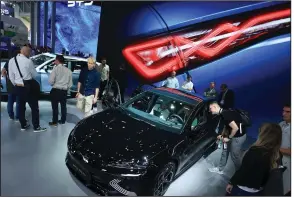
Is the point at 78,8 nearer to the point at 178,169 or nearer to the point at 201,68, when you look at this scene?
the point at 201,68

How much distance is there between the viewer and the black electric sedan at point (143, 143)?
2691 mm

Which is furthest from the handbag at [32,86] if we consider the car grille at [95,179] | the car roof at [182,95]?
the car roof at [182,95]

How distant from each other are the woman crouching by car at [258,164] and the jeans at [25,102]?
290 cm

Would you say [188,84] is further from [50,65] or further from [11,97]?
[11,97]

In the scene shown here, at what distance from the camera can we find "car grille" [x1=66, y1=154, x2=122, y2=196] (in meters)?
2.69

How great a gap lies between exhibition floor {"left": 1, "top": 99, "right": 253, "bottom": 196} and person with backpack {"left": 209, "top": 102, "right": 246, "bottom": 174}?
341mm

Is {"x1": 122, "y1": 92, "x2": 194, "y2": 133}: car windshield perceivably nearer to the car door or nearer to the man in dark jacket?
the car door

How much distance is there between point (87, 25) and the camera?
4.07 metres

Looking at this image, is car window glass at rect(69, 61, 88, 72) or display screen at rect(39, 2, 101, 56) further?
car window glass at rect(69, 61, 88, 72)

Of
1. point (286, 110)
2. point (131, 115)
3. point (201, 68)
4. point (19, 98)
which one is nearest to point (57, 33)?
point (19, 98)

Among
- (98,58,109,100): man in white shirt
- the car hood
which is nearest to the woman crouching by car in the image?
the car hood

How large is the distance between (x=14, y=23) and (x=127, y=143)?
91.9 inches

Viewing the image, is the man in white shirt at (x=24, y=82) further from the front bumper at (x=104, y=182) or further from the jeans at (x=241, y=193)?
→ the jeans at (x=241, y=193)

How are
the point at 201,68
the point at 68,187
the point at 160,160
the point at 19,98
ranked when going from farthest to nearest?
the point at 201,68 → the point at 19,98 → the point at 68,187 → the point at 160,160
